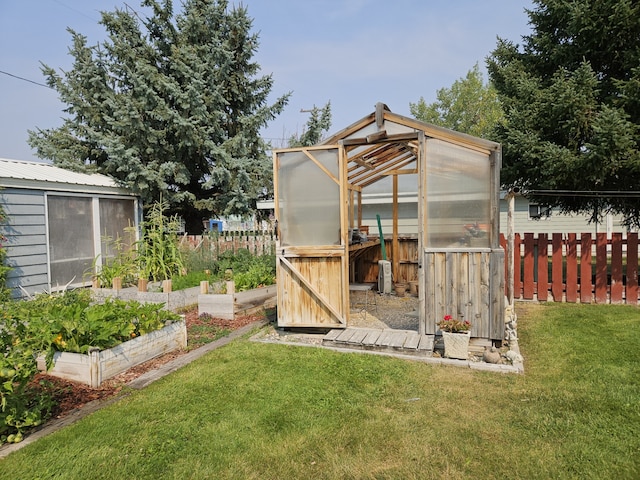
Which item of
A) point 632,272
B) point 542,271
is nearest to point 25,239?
point 542,271

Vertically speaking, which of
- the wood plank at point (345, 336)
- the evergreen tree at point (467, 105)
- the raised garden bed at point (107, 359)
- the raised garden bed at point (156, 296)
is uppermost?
the evergreen tree at point (467, 105)

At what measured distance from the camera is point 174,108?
1078 centimetres

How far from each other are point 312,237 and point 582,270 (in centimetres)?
519

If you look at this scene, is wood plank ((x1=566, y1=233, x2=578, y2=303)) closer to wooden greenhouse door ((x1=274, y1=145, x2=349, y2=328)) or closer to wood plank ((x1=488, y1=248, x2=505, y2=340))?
wood plank ((x1=488, y1=248, x2=505, y2=340))

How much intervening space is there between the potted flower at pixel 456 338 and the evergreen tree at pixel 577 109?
467cm

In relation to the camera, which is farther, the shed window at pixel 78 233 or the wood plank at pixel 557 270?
the shed window at pixel 78 233

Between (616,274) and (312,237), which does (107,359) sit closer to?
(312,237)

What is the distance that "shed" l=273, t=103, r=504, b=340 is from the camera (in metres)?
4.82

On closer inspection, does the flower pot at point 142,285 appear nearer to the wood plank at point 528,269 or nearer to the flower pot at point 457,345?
the flower pot at point 457,345

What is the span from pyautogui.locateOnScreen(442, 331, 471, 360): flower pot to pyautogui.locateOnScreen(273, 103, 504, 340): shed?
0.58 meters

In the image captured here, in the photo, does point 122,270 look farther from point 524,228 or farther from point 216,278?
point 524,228

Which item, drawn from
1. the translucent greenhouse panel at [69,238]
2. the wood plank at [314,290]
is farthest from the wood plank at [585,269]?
the translucent greenhouse panel at [69,238]

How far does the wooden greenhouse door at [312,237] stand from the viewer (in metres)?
5.37

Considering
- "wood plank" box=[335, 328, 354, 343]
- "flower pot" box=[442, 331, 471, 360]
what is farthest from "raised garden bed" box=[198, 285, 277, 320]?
"flower pot" box=[442, 331, 471, 360]
